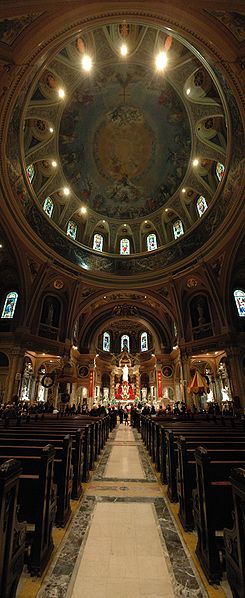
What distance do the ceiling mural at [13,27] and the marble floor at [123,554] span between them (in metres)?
14.7

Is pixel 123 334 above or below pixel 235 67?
below

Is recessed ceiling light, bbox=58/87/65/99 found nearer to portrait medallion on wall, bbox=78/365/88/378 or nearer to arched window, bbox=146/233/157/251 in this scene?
arched window, bbox=146/233/157/251

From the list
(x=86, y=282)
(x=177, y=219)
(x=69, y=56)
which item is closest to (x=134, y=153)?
(x=177, y=219)

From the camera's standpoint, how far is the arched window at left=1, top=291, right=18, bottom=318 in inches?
780

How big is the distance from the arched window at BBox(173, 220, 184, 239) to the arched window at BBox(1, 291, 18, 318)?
1503 centimetres

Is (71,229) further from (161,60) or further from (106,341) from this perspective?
(106,341)

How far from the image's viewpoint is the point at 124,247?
2600 cm

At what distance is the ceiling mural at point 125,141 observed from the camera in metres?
19.2

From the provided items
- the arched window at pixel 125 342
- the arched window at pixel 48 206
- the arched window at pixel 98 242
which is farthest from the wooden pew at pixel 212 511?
the arched window at pixel 125 342

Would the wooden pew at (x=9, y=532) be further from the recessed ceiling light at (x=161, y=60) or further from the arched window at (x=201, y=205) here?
the recessed ceiling light at (x=161, y=60)

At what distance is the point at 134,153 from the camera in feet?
76.1

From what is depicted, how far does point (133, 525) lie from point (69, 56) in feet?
72.2

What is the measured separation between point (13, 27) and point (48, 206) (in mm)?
12221

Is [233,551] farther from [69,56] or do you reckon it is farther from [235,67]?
[69,56]
